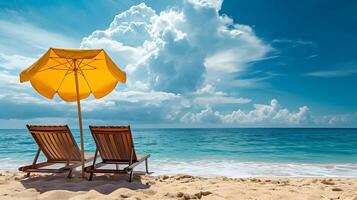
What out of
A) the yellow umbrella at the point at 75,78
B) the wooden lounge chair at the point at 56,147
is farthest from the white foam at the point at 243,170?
the yellow umbrella at the point at 75,78

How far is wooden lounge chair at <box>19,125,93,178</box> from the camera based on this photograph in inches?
211

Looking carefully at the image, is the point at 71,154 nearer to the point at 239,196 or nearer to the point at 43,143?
the point at 43,143

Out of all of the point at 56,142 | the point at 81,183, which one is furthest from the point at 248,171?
the point at 56,142

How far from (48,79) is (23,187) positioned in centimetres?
238

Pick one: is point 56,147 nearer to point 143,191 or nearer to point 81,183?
point 81,183

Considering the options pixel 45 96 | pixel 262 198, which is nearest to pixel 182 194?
pixel 262 198

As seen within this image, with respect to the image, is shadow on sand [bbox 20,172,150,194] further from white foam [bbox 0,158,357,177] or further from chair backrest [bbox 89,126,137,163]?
white foam [bbox 0,158,357,177]

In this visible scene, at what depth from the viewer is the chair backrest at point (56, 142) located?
213 inches

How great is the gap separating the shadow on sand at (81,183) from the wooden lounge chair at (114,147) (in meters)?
0.21

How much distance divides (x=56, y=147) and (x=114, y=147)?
46.2 inches

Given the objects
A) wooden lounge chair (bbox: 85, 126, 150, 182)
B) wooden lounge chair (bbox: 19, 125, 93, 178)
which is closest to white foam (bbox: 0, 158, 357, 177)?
wooden lounge chair (bbox: 85, 126, 150, 182)

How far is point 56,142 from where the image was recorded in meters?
5.57

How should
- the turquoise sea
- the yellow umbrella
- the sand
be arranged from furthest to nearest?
the turquoise sea
the yellow umbrella
the sand

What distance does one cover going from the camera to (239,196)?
158 inches
